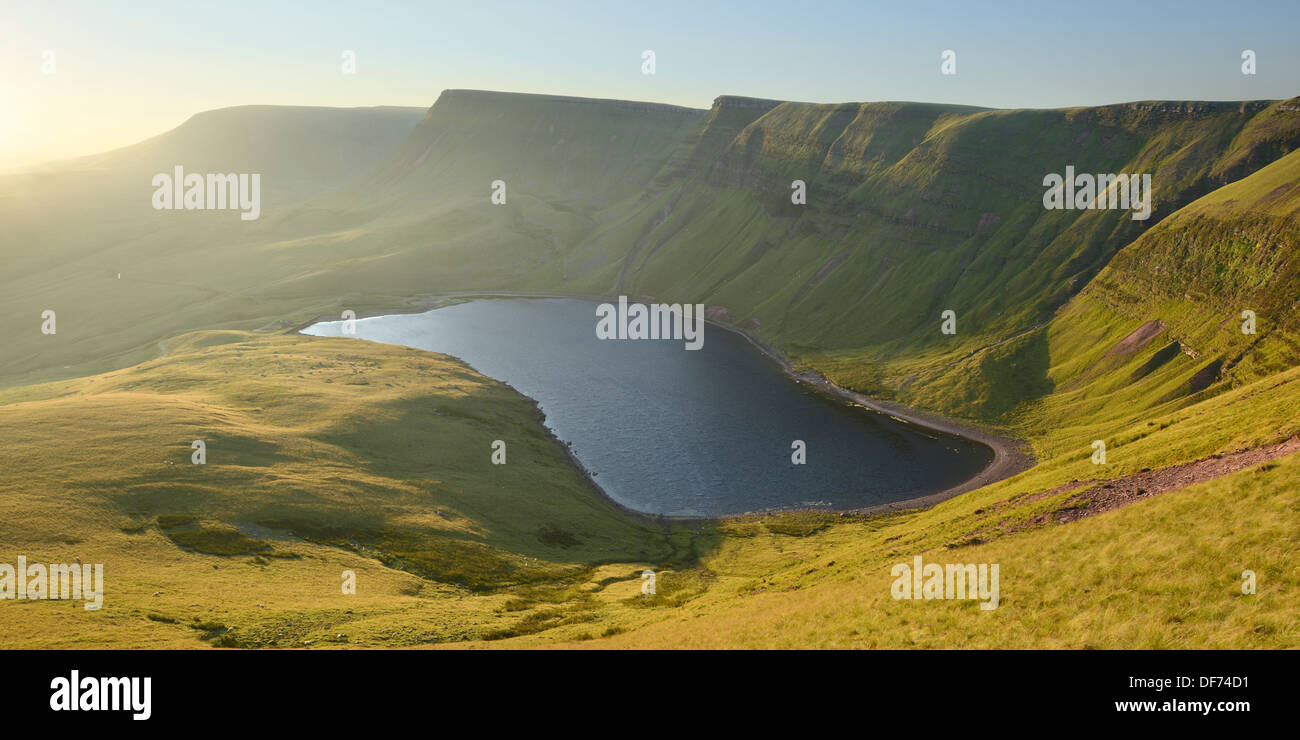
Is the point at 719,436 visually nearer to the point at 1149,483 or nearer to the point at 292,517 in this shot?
the point at 292,517

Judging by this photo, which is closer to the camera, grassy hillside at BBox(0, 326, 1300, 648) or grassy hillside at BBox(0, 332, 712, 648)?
grassy hillside at BBox(0, 326, 1300, 648)

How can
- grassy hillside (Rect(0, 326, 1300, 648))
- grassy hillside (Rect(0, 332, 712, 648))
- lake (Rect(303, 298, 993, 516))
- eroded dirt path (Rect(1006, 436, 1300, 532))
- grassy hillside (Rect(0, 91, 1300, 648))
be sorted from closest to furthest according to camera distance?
grassy hillside (Rect(0, 326, 1300, 648))
grassy hillside (Rect(0, 91, 1300, 648))
eroded dirt path (Rect(1006, 436, 1300, 532))
grassy hillside (Rect(0, 332, 712, 648))
lake (Rect(303, 298, 993, 516))

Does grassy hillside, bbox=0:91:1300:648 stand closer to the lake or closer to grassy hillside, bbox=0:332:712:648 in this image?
grassy hillside, bbox=0:332:712:648

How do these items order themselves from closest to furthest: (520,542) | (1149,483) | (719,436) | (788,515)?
(1149,483) → (520,542) → (788,515) → (719,436)

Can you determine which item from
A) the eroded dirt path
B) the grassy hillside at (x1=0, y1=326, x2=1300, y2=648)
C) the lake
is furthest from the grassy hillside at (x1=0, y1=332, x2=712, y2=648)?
the eroded dirt path

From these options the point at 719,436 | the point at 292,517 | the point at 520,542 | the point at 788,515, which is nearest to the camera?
the point at 292,517

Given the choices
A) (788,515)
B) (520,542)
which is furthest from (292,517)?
(788,515)

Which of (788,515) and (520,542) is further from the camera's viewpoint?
A: (788,515)
